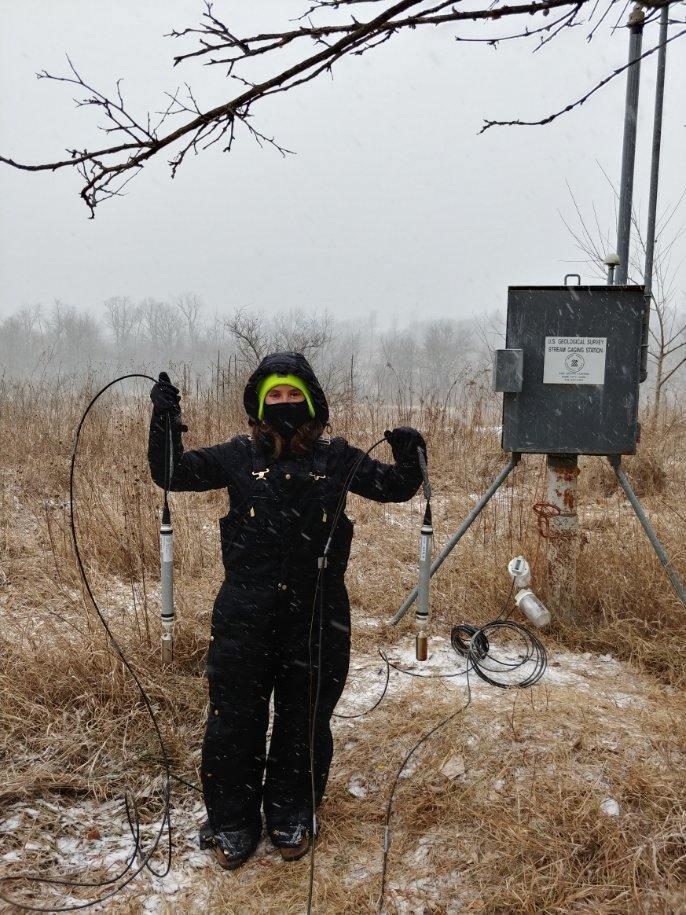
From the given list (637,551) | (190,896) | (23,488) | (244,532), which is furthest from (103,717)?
(23,488)

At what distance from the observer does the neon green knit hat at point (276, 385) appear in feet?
8.14

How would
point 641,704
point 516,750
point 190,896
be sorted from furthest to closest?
point 641,704 < point 516,750 < point 190,896

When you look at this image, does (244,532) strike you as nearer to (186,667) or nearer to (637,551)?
(186,667)

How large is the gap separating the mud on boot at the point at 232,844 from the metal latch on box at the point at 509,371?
9.06 ft

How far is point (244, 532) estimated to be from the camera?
2420 mm

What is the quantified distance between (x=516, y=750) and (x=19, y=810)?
2.11 m

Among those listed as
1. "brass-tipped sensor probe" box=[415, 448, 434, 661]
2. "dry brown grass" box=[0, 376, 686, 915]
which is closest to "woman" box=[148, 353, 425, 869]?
"brass-tipped sensor probe" box=[415, 448, 434, 661]

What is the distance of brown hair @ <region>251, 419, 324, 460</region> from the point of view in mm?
2500

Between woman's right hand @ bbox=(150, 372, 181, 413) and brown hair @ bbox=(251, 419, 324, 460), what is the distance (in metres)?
0.31

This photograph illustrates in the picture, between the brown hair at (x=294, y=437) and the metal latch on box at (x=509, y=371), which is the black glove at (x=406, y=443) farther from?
the metal latch on box at (x=509, y=371)

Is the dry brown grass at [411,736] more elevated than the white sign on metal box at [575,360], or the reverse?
the white sign on metal box at [575,360]

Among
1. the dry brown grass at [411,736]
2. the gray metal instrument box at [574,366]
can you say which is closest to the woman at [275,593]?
the dry brown grass at [411,736]

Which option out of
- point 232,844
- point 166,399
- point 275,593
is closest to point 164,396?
point 166,399

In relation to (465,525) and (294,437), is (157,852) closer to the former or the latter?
(294,437)
